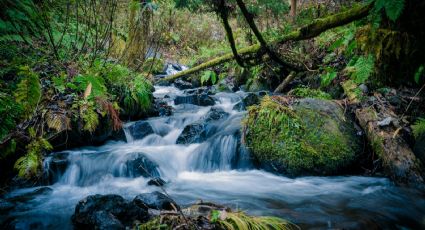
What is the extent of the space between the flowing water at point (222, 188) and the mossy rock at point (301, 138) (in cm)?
20

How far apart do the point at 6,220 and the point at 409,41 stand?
4.37m

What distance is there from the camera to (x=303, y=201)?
439cm

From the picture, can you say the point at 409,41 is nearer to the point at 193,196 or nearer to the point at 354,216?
the point at 354,216

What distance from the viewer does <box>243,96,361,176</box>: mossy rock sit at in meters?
5.15

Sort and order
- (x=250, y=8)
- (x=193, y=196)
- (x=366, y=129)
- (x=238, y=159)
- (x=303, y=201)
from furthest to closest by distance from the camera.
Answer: (x=250, y=8) < (x=238, y=159) < (x=366, y=129) < (x=193, y=196) < (x=303, y=201)

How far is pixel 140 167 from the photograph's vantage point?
18.3 ft

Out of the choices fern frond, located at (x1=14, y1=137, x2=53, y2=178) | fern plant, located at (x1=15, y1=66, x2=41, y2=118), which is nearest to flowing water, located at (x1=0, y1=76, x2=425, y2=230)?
fern frond, located at (x1=14, y1=137, x2=53, y2=178)

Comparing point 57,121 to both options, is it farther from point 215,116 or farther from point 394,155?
point 394,155

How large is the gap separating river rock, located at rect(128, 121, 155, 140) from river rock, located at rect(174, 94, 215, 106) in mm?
2625

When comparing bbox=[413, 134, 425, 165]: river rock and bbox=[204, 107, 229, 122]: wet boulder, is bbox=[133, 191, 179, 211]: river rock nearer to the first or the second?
bbox=[413, 134, 425, 165]: river rock

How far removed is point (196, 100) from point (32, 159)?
5.79m

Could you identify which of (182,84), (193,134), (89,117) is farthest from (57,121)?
(182,84)

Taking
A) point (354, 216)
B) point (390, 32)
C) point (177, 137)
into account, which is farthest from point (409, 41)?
point (177, 137)

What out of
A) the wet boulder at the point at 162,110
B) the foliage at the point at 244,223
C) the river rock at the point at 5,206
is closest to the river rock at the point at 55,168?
the river rock at the point at 5,206
